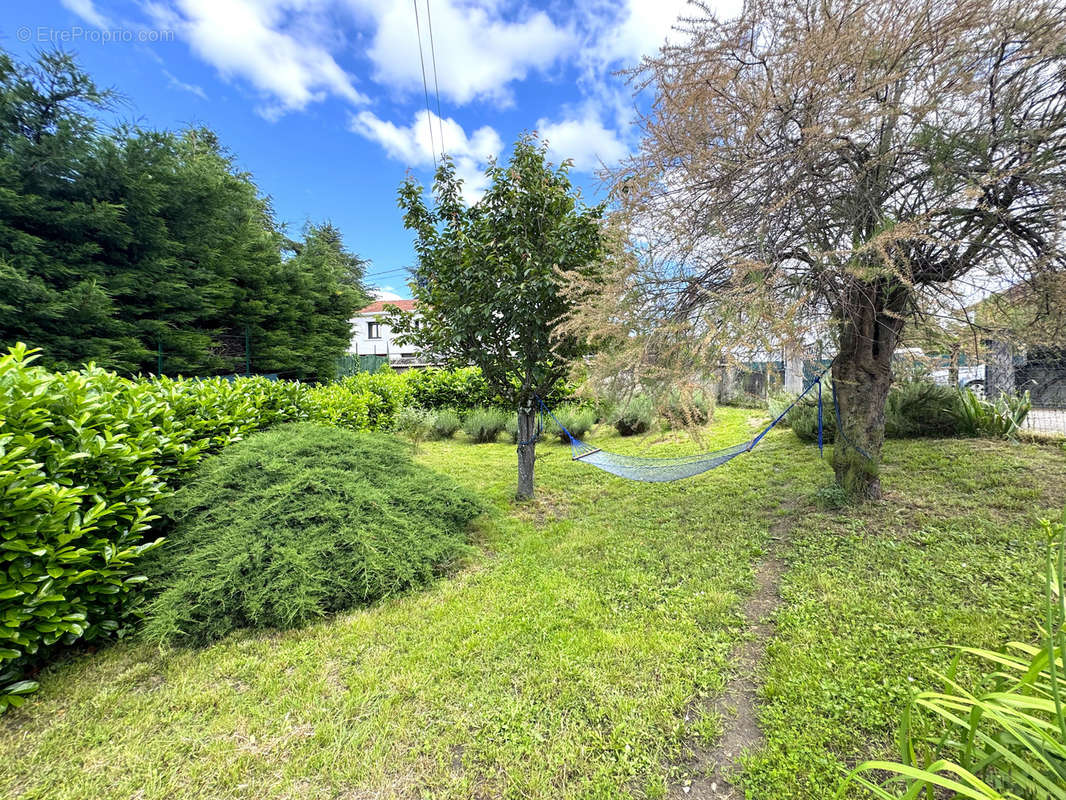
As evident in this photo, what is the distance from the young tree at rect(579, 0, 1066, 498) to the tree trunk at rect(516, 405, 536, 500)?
5.80 feet

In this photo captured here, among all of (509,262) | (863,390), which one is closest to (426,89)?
(509,262)

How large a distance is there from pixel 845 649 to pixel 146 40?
7.30m

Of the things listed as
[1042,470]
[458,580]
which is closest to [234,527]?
[458,580]

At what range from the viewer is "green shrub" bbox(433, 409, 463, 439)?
8.25 m

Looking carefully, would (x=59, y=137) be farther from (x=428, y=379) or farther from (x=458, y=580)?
(x=458, y=580)

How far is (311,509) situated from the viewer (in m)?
2.58

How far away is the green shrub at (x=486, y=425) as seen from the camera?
307 inches

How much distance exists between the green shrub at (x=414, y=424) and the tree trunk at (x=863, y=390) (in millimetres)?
6077

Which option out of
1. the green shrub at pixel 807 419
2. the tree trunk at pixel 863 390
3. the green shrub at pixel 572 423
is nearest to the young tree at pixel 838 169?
the tree trunk at pixel 863 390

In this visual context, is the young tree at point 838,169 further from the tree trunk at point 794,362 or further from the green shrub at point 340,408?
the green shrub at point 340,408

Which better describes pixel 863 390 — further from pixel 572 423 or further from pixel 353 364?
pixel 353 364

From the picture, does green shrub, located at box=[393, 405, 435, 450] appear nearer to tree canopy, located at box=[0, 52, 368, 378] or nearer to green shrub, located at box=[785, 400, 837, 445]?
tree canopy, located at box=[0, 52, 368, 378]

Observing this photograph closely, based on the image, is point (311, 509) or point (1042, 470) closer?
point (311, 509)

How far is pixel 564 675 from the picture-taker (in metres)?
1.82
